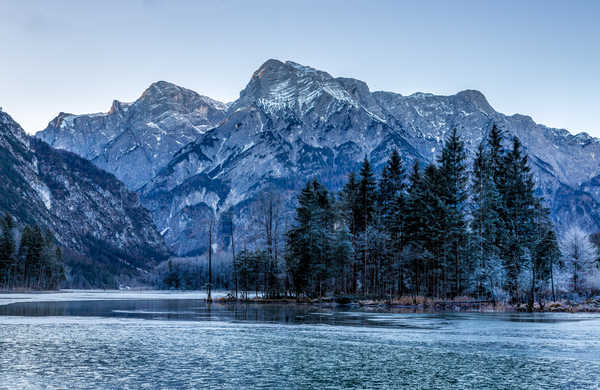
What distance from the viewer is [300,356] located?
2812cm

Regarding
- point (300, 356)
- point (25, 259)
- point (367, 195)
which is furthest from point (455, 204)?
point (25, 259)

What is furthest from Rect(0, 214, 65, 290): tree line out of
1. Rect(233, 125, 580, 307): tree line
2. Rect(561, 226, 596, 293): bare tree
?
Rect(561, 226, 596, 293): bare tree

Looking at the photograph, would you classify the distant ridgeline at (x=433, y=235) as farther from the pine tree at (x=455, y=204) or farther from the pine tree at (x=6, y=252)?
the pine tree at (x=6, y=252)

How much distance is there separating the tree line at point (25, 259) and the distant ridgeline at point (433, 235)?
100 meters

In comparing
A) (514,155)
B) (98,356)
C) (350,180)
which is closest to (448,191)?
(514,155)

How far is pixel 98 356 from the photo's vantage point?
27.1 meters

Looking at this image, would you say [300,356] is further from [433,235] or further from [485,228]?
[485,228]

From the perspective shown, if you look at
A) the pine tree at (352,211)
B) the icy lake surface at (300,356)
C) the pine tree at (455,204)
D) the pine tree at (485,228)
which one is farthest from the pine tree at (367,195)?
the icy lake surface at (300,356)

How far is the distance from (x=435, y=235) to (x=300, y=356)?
165 feet

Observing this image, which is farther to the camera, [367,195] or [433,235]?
[367,195]

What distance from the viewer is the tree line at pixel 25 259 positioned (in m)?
164

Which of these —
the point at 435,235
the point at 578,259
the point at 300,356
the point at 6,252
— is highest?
the point at 6,252

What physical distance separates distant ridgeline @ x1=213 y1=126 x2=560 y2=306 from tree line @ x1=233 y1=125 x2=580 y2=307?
0.51 feet

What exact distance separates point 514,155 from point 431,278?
21843mm
